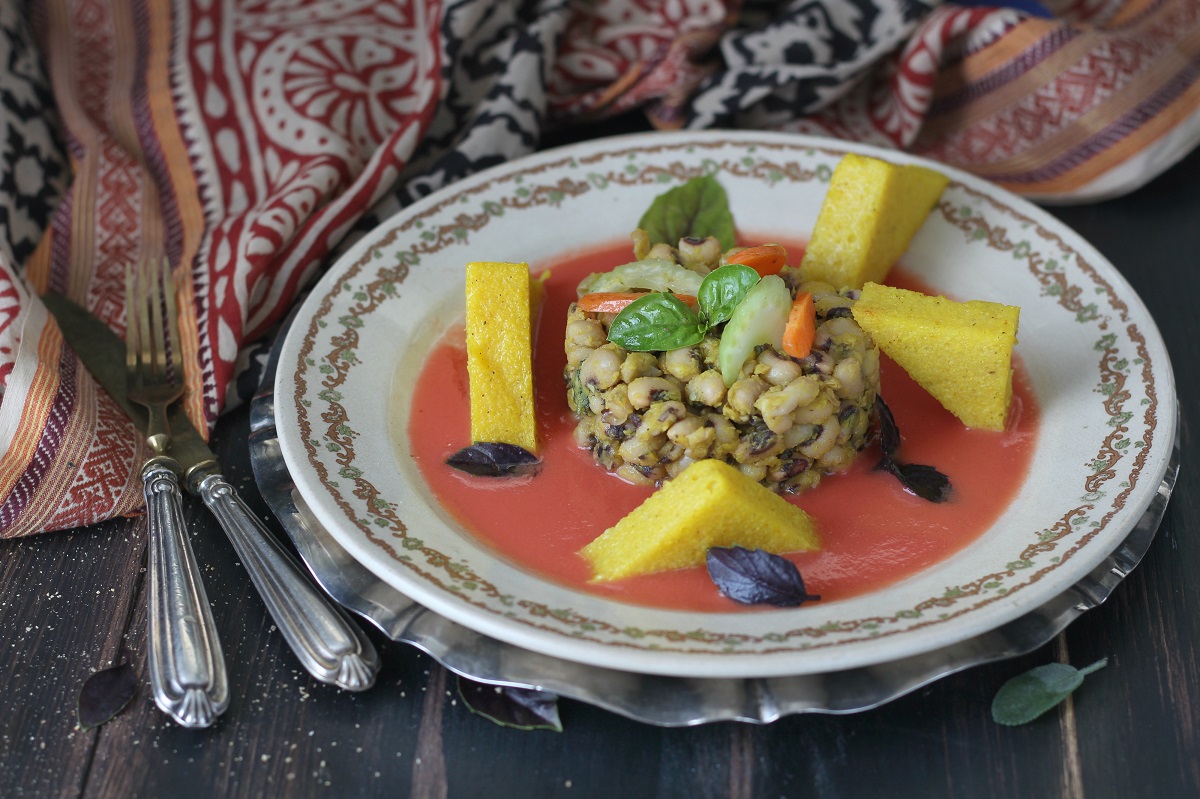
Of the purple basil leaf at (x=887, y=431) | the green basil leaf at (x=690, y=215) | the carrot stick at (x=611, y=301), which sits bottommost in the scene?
the purple basil leaf at (x=887, y=431)

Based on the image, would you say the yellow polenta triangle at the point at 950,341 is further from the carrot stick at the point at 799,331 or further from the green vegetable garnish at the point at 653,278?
the green vegetable garnish at the point at 653,278

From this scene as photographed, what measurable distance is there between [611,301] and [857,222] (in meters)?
0.84

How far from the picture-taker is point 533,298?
340 centimetres

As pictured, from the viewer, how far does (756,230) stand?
12.3ft

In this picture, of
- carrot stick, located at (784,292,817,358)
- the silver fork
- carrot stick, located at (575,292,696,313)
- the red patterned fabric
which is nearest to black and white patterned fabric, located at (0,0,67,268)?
the red patterned fabric

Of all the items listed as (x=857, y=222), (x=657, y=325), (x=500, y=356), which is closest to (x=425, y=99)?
(x=500, y=356)

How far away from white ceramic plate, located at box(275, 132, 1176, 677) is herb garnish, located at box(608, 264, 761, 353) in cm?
61

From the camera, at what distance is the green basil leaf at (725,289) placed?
2.69 meters

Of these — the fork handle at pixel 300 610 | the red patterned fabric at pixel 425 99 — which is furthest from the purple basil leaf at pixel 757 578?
the red patterned fabric at pixel 425 99

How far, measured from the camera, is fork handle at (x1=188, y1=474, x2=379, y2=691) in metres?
2.48

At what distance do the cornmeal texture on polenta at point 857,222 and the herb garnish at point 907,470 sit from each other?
51 centimetres

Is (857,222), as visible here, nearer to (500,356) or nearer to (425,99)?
(500,356)

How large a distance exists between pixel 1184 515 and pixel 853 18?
2.23 m

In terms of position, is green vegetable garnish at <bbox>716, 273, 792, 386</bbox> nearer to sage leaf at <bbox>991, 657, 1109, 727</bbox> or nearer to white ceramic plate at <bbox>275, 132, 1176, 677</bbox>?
white ceramic plate at <bbox>275, 132, 1176, 677</bbox>
